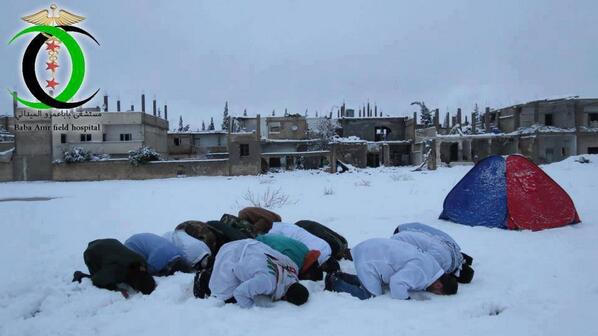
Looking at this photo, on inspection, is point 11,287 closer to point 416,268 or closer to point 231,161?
point 416,268

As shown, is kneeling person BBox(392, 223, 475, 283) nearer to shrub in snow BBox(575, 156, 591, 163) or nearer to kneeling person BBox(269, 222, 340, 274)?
kneeling person BBox(269, 222, 340, 274)

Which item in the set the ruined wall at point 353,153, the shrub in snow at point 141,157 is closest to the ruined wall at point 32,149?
the shrub in snow at point 141,157

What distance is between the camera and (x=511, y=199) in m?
7.76

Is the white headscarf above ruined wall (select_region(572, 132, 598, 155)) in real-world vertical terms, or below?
below

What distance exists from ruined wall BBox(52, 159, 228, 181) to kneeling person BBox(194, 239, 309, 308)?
2563 centimetres

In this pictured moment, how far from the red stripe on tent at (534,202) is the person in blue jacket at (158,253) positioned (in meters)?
5.83

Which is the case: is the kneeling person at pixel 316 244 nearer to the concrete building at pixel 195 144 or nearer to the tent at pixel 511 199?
the tent at pixel 511 199

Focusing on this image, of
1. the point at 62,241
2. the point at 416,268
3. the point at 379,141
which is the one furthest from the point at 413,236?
the point at 379,141

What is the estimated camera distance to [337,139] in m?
40.3

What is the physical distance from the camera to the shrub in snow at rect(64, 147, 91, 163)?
1191 inches

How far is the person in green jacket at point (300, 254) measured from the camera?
4848mm

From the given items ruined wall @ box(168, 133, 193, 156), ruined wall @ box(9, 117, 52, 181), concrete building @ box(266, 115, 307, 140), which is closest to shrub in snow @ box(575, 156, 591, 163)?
concrete building @ box(266, 115, 307, 140)

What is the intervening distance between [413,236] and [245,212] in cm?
→ 327

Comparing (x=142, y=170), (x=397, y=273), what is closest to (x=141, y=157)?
(x=142, y=170)
